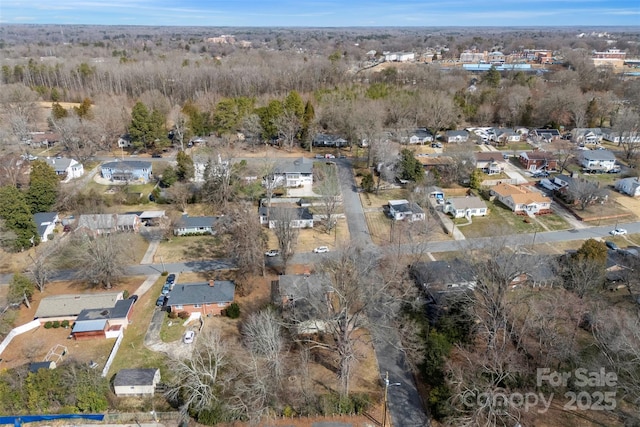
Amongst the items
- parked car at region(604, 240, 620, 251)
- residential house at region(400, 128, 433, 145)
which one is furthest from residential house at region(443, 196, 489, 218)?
residential house at region(400, 128, 433, 145)

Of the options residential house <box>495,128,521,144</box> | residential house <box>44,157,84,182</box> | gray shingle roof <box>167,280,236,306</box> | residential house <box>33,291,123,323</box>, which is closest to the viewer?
residential house <box>33,291,123,323</box>

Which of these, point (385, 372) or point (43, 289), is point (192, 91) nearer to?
point (43, 289)

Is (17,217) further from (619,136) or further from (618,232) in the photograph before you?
(619,136)

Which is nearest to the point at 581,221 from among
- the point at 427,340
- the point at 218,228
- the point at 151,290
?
the point at 427,340

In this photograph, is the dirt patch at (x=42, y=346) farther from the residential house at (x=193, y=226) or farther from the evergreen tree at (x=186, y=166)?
the evergreen tree at (x=186, y=166)

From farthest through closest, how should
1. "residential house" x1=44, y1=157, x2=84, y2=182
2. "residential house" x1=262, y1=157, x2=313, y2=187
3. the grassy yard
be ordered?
"residential house" x1=44, y1=157, x2=84, y2=182 < "residential house" x1=262, y1=157, x2=313, y2=187 < the grassy yard

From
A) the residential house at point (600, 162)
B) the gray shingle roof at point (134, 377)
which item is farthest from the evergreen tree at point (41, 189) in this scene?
the residential house at point (600, 162)

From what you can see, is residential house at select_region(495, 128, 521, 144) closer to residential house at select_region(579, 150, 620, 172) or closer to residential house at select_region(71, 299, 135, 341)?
residential house at select_region(579, 150, 620, 172)
